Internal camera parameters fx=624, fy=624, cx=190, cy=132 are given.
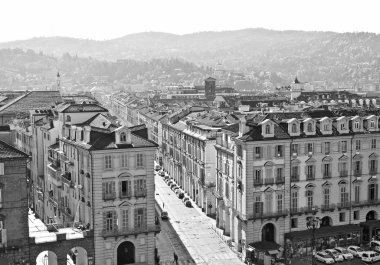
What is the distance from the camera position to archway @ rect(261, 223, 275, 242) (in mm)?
77144

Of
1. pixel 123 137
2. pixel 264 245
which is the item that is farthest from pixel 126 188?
pixel 264 245

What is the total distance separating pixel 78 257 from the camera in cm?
7138

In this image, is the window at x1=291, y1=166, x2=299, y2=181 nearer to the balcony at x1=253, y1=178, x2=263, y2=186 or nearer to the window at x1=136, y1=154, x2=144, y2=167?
the balcony at x1=253, y1=178, x2=263, y2=186

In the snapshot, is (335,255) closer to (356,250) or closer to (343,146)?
(356,250)

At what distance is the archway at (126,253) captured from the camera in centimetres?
6875

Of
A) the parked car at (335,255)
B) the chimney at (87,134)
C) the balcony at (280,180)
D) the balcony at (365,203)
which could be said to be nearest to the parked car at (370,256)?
the parked car at (335,255)

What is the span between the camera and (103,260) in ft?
221

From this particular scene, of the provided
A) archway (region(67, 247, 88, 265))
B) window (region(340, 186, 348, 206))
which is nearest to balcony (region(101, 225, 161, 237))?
archway (region(67, 247, 88, 265))

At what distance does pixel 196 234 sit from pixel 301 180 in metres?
17.6

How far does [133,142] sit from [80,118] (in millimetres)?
15370

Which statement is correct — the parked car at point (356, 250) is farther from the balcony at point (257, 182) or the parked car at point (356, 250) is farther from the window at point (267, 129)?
the window at point (267, 129)

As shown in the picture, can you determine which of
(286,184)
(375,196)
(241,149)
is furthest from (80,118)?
(375,196)

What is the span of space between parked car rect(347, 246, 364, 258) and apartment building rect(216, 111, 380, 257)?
7.41ft

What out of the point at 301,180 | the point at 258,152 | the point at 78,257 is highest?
the point at 258,152
